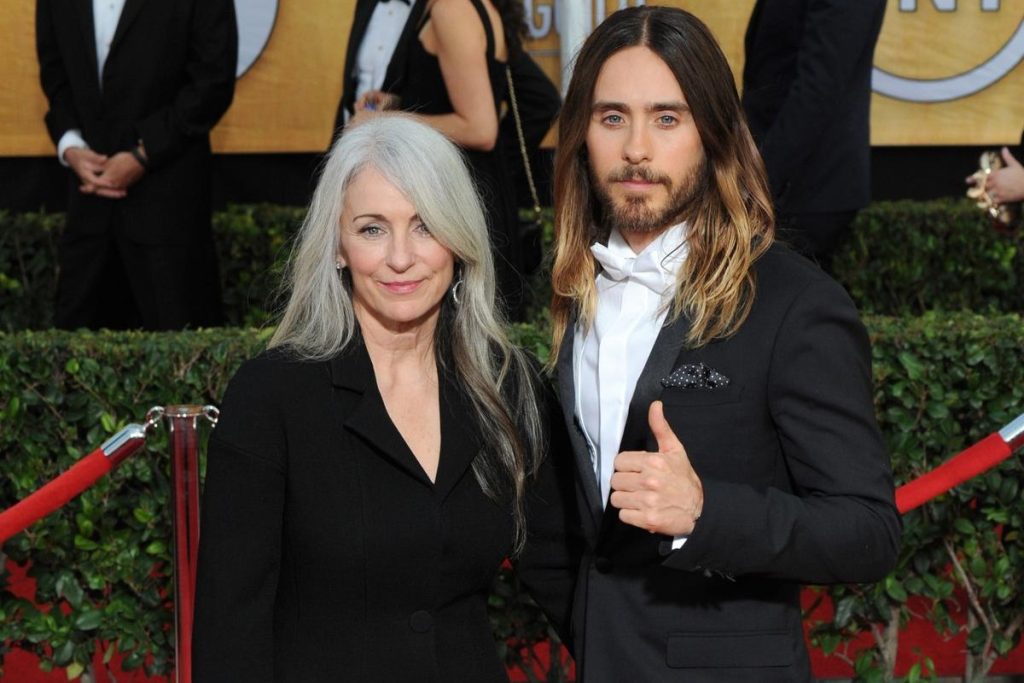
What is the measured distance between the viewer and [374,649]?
103 inches

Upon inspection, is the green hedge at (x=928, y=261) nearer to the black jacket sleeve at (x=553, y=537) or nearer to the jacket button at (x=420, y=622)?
the black jacket sleeve at (x=553, y=537)

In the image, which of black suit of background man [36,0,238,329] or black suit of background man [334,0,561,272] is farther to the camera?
black suit of background man [36,0,238,329]

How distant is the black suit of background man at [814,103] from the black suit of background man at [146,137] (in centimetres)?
228

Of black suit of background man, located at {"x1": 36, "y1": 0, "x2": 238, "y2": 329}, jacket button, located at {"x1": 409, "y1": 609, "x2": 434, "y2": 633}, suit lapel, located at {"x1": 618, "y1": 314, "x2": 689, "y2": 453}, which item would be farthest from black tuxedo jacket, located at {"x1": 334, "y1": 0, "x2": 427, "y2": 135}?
suit lapel, located at {"x1": 618, "y1": 314, "x2": 689, "y2": 453}

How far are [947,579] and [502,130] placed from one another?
2.45 m

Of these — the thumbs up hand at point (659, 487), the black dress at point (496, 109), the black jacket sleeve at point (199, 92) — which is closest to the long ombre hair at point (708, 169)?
the thumbs up hand at point (659, 487)

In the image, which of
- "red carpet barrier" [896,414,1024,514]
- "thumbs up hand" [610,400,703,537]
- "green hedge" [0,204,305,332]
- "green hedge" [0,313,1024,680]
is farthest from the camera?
"green hedge" [0,204,305,332]

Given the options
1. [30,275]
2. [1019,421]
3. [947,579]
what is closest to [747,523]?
[1019,421]

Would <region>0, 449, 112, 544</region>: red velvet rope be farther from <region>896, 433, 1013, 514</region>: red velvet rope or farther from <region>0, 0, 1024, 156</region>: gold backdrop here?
<region>0, 0, 1024, 156</region>: gold backdrop

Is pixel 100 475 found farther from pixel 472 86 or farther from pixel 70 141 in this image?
pixel 70 141

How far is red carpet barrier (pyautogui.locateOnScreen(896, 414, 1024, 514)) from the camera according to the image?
351 cm

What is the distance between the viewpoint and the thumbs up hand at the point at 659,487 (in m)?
2.12

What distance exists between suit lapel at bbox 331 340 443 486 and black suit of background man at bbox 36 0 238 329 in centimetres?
369

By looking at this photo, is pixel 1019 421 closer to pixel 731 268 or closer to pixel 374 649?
pixel 731 268
